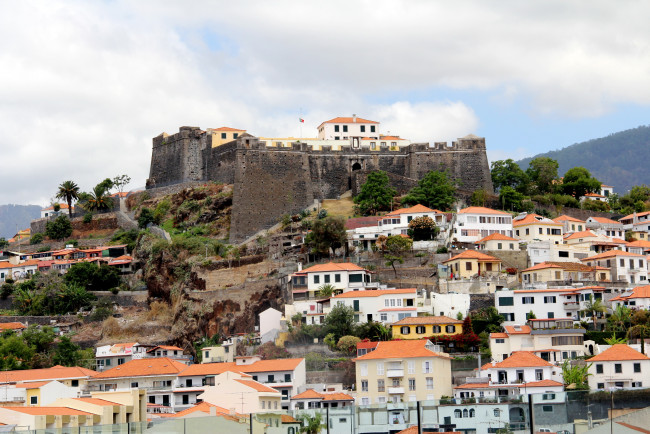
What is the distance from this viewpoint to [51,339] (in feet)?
223

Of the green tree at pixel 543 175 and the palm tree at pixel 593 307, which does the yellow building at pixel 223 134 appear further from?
the palm tree at pixel 593 307

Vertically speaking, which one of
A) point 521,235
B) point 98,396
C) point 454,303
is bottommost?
point 98,396

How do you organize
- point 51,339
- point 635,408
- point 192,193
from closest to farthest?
1. point 635,408
2. point 51,339
3. point 192,193

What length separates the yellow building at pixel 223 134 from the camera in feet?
280

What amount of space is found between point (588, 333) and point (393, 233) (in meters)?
17.5

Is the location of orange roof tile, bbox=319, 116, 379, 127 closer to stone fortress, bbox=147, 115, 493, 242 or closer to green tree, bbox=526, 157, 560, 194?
stone fortress, bbox=147, 115, 493, 242

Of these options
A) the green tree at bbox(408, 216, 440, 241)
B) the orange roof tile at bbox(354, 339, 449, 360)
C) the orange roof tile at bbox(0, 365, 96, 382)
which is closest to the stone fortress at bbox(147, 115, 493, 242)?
the green tree at bbox(408, 216, 440, 241)

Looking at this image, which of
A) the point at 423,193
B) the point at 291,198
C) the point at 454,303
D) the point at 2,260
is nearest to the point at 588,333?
the point at 454,303

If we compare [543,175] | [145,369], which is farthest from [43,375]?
[543,175]

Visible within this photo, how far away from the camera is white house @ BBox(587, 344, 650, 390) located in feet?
166

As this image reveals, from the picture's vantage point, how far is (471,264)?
64.6m

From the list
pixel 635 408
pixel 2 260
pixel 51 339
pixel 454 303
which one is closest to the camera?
pixel 635 408

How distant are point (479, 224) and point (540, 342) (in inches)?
603

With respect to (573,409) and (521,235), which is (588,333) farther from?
(573,409)
